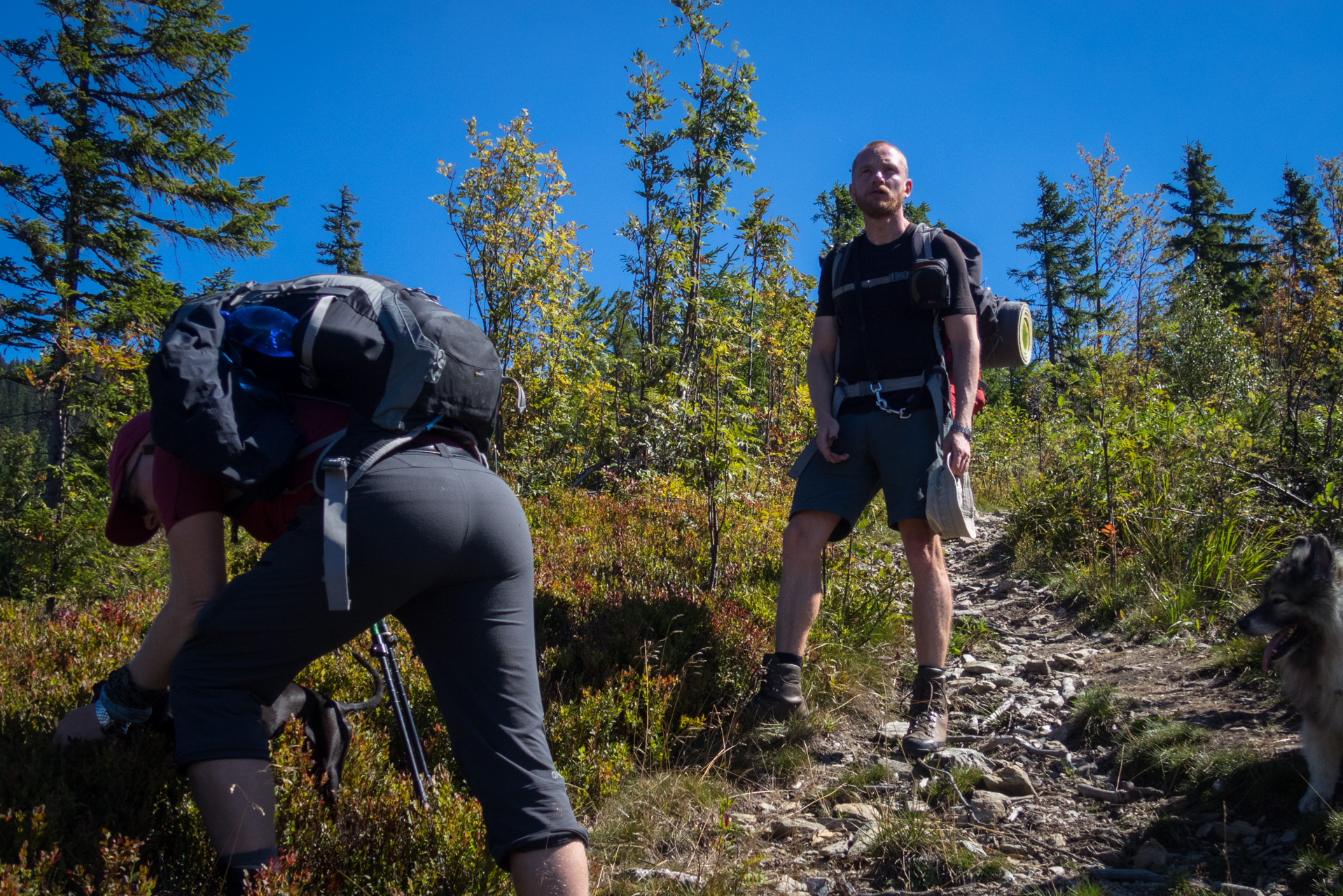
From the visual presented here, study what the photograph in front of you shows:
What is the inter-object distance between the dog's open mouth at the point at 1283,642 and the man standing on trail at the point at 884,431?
3.90 feet

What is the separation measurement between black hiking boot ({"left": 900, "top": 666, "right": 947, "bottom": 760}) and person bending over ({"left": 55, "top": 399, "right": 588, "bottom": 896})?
2045 mm

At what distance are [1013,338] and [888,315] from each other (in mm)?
671

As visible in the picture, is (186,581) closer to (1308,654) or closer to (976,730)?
(976,730)

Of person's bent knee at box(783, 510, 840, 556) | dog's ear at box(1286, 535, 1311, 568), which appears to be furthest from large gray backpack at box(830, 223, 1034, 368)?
dog's ear at box(1286, 535, 1311, 568)

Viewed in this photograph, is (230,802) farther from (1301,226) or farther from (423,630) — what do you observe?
(1301,226)

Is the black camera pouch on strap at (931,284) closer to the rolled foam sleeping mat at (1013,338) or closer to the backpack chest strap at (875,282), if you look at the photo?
the backpack chest strap at (875,282)

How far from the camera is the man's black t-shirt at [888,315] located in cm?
365

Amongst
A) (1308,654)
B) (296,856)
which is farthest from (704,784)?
(1308,654)

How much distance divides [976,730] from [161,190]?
18.0m

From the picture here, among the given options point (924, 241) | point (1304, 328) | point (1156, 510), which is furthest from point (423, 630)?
point (1304, 328)

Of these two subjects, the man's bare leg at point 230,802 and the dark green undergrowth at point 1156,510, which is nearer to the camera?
the man's bare leg at point 230,802

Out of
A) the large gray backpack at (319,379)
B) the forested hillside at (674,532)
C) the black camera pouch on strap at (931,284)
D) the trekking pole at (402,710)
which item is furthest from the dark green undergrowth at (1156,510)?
the large gray backpack at (319,379)

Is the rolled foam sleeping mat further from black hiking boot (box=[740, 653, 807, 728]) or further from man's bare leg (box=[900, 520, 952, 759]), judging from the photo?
black hiking boot (box=[740, 653, 807, 728])

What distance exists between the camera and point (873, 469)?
12.5 feet
